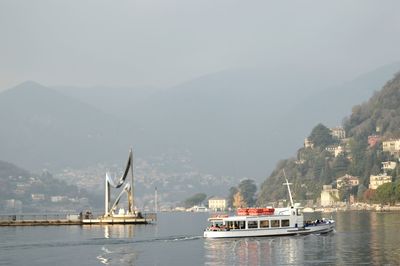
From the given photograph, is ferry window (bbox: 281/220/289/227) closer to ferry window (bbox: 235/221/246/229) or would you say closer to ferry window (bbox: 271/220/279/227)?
ferry window (bbox: 271/220/279/227)

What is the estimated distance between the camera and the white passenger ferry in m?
108

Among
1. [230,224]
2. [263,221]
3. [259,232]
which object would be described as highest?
[263,221]

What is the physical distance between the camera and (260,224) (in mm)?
108500

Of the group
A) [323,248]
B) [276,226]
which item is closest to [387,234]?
[276,226]

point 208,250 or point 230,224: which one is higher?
point 230,224

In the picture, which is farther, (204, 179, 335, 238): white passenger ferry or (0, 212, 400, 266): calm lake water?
(204, 179, 335, 238): white passenger ferry

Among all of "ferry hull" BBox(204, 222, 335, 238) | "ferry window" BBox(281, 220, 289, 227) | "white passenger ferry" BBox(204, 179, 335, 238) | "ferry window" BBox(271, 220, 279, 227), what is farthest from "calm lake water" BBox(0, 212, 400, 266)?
"ferry window" BBox(271, 220, 279, 227)

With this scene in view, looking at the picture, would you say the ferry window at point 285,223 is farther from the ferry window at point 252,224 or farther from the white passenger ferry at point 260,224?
the ferry window at point 252,224

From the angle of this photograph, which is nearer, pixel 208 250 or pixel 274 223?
pixel 208 250

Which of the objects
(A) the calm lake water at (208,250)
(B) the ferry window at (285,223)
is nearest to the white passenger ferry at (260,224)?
(B) the ferry window at (285,223)

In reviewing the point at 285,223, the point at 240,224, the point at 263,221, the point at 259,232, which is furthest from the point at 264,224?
the point at 240,224

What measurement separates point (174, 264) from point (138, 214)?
90767 millimetres

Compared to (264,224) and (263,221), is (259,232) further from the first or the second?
(263,221)

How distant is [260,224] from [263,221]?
24.6 inches
